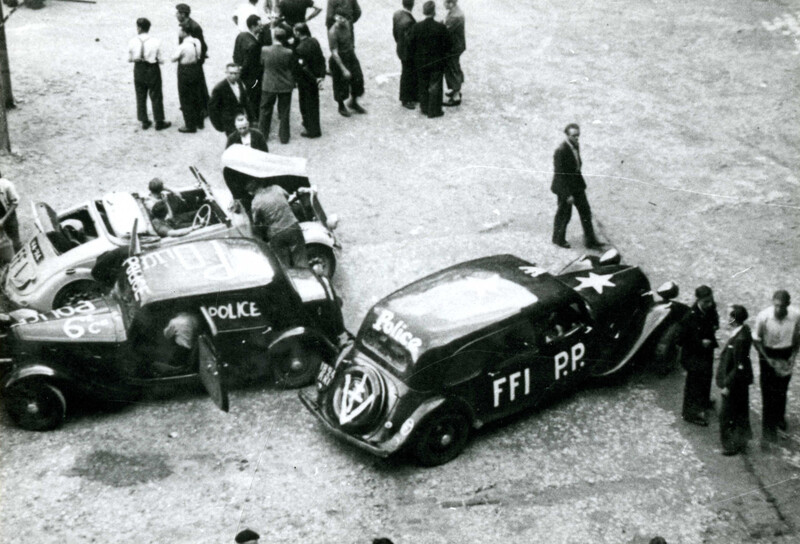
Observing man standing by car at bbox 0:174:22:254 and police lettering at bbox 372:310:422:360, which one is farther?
man standing by car at bbox 0:174:22:254

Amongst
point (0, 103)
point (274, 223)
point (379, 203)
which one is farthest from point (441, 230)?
point (0, 103)

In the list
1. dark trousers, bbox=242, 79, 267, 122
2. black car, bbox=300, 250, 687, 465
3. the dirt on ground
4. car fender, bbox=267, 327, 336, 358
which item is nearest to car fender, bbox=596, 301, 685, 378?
black car, bbox=300, 250, 687, 465

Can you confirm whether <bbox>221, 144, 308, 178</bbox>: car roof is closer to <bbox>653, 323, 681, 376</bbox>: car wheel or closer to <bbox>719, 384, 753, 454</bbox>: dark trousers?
<bbox>653, 323, 681, 376</bbox>: car wheel

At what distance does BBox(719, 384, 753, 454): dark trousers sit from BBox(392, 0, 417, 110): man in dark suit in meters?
9.68

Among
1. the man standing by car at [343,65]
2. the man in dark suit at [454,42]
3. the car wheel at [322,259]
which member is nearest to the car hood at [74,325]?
the car wheel at [322,259]

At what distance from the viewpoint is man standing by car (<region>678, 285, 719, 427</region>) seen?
31.2ft

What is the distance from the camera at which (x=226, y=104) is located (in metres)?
14.9

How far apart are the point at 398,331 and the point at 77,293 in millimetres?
4411

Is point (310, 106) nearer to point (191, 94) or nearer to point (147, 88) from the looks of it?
point (191, 94)

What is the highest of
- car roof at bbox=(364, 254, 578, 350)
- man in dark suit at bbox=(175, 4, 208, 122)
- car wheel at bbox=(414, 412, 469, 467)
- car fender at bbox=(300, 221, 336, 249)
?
man in dark suit at bbox=(175, 4, 208, 122)

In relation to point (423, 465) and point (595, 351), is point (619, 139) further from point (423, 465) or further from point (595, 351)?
point (423, 465)

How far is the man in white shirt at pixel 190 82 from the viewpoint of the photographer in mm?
15727

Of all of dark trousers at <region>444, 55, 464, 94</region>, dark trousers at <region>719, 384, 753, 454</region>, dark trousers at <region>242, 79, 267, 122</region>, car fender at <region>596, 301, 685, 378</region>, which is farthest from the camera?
dark trousers at <region>444, 55, 464, 94</region>

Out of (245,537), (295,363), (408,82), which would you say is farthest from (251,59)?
(245,537)
